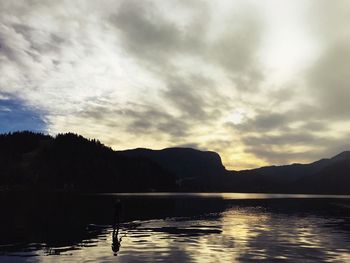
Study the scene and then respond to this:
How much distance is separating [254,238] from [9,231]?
29.4m

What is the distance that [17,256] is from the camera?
3306 cm

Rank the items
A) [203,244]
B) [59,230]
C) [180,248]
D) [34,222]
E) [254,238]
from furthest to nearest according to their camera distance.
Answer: [34,222] < [59,230] < [254,238] < [203,244] < [180,248]

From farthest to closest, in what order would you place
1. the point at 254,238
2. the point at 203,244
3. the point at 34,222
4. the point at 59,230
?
the point at 34,222 < the point at 59,230 < the point at 254,238 < the point at 203,244

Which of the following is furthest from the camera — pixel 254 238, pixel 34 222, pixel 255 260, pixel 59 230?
pixel 34 222

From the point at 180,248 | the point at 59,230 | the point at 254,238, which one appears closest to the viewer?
the point at 180,248

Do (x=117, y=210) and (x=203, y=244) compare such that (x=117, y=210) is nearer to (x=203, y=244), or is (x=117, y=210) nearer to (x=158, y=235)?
(x=158, y=235)

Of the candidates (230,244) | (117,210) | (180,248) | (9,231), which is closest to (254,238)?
(230,244)

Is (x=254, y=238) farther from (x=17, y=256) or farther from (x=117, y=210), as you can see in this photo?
(x=17, y=256)

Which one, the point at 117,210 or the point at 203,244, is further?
the point at 117,210

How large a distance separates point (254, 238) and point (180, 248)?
1257 centimetres

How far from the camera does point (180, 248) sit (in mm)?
38031

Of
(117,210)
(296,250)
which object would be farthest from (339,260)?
(117,210)

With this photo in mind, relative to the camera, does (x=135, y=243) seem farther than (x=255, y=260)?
Yes

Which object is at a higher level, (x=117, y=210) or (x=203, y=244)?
(x=117, y=210)
